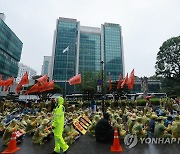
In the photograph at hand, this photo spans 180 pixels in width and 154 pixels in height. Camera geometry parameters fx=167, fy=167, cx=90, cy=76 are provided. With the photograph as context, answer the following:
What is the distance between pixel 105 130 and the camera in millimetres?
6582

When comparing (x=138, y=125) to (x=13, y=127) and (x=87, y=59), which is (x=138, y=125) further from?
(x=87, y=59)

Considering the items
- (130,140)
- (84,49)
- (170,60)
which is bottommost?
(130,140)

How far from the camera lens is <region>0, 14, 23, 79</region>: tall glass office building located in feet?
176

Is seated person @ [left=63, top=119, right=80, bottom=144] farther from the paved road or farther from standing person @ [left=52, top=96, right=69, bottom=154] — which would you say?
standing person @ [left=52, top=96, right=69, bottom=154]

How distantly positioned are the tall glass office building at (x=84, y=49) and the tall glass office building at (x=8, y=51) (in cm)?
1499

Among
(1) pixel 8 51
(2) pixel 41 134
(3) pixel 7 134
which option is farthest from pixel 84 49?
(3) pixel 7 134

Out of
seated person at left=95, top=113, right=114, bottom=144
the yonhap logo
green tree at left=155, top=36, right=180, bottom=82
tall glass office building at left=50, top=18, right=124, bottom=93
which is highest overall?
tall glass office building at left=50, top=18, right=124, bottom=93

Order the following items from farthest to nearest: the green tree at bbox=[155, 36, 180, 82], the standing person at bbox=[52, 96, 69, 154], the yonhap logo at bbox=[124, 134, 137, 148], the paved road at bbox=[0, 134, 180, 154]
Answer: the green tree at bbox=[155, 36, 180, 82], the yonhap logo at bbox=[124, 134, 137, 148], the paved road at bbox=[0, 134, 180, 154], the standing person at bbox=[52, 96, 69, 154]

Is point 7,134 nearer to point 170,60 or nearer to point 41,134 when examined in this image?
point 41,134

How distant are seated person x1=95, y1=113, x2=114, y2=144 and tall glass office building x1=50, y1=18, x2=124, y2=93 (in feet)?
216

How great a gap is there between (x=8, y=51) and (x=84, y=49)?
34.8 metres

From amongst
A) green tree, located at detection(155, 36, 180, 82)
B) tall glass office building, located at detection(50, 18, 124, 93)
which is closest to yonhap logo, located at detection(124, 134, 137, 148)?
green tree, located at detection(155, 36, 180, 82)

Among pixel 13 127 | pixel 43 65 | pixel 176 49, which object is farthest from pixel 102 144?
pixel 43 65

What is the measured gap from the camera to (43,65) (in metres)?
142
